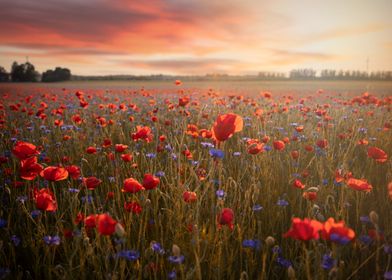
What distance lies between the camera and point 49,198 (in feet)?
5.94

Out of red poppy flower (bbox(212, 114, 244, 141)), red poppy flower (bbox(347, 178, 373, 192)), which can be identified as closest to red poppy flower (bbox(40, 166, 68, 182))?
red poppy flower (bbox(212, 114, 244, 141))

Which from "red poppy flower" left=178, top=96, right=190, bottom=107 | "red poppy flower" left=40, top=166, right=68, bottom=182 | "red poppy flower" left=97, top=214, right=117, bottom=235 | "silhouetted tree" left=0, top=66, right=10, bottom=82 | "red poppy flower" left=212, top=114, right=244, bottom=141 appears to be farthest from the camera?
"silhouetted tree" left=0, top=66, right=10, bottom=82

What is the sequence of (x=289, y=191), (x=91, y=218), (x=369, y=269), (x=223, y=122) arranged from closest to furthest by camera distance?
1. (x=91, y=218)
2. (x=223, y=122)
3. (x=369, y=269)
4. (x=289, y=191)

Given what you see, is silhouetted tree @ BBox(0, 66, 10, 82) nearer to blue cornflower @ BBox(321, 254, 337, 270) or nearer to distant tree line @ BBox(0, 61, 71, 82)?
distant tree line @ BBox(0, 61, 71, 82)

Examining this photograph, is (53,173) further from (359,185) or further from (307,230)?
(359,185)

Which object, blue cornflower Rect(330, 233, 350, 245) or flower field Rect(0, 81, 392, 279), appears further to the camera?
flower field Rect(0, 81, 392, 279)

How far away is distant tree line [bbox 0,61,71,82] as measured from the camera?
→ 53.7 metres

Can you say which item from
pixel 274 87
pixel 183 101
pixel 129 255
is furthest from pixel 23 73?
pixel 129 255

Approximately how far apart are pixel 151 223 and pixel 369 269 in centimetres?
133

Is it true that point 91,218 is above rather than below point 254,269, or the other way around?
above

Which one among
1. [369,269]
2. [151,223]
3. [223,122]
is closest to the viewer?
[223,122]

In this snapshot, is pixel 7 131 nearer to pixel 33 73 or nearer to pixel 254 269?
pixel 254 269

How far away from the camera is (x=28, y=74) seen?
180 feet

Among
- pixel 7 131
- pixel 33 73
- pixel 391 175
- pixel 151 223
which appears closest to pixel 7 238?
pixel 151 223
